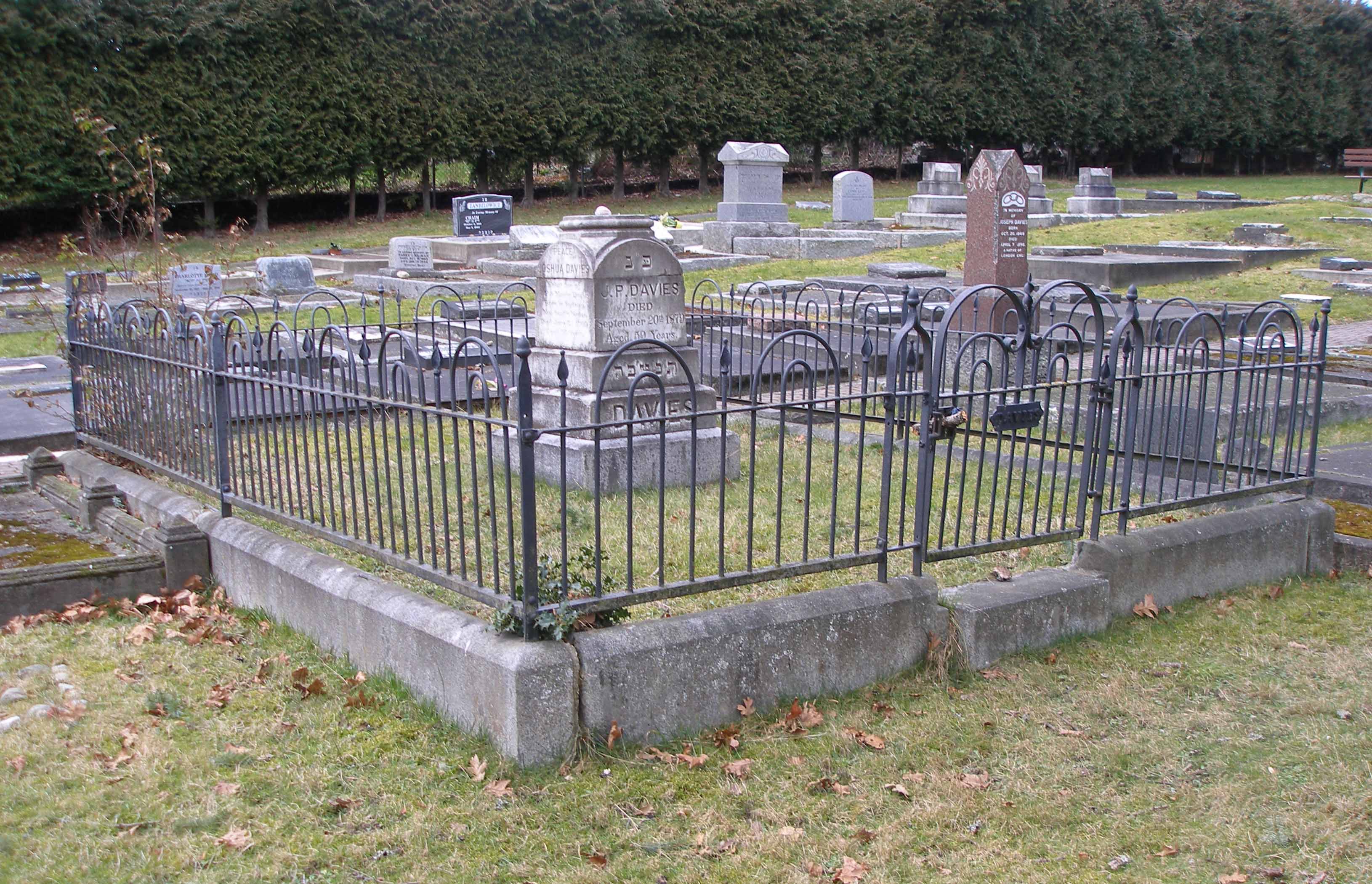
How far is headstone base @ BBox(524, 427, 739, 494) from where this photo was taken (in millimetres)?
7211

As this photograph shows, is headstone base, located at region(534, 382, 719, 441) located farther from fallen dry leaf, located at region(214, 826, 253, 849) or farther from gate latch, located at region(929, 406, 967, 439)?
fallen dry leaf, located at region(214, 826, 253, 849)

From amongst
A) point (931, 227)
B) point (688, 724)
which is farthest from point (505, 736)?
point (931, 227)

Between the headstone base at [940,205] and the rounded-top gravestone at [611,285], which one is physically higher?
the headstone base at [940,205]

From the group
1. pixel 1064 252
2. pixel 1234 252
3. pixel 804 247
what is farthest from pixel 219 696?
pixel 804 247

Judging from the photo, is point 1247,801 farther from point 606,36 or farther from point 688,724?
point 606,36

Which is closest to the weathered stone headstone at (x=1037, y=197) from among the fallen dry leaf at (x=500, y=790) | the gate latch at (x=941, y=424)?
the gate latch at (x=941, y=424)

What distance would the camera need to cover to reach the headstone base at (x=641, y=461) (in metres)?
7.21

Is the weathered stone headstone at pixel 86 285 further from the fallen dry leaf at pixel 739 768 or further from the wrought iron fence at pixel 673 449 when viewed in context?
the fallen dry leaf at pixel 739 768

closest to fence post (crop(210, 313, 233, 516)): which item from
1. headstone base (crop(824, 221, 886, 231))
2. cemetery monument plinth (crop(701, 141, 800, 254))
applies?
cemetery monument plinth (crop(701, 141, 800, 254))

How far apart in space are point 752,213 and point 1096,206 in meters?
8.59

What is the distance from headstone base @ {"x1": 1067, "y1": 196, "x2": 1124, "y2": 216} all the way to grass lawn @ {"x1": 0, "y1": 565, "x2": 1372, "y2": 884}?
75.1 ft

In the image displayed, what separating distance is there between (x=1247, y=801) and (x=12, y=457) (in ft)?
24.5

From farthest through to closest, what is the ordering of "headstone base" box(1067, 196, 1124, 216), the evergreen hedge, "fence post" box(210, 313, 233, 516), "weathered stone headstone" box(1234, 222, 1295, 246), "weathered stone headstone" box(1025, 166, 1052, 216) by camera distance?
"headstone base" box(1067, 196, 1124, 216), "weathered stone headstone" box(1025, 166, 1052, 216), the evergreen hedge, "weathered stone headstone" box(1234, 222, 1295, 246), "fence post" box(210, 313, 233, 516)

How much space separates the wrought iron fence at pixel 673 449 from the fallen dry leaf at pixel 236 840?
105 cm
